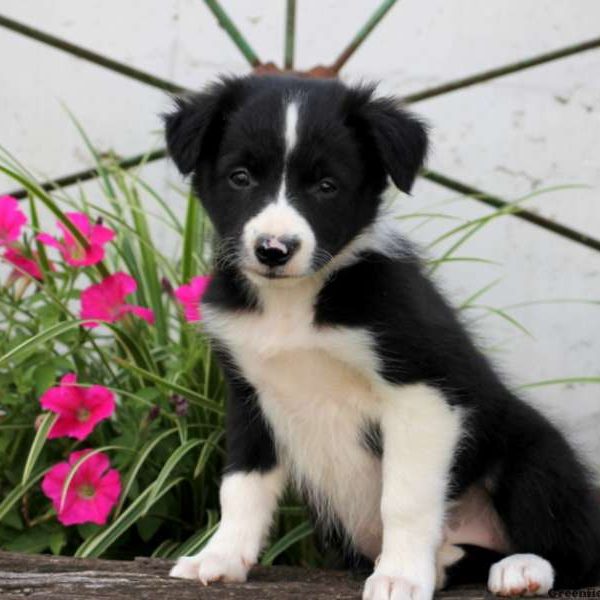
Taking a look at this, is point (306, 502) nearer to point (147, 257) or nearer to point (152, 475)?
point (152, 475)

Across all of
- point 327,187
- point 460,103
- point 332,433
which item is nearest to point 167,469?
point 332,433

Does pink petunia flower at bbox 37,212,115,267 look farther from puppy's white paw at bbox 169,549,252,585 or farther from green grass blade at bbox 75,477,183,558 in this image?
puppy's white paw at bbox 169,549,252,585

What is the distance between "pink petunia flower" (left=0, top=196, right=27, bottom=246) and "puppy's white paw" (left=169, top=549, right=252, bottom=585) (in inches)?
56.4

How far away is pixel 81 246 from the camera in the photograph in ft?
12.8

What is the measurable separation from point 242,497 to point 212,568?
0.72 ft

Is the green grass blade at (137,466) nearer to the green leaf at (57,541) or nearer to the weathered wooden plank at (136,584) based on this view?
the green leaf at (57,541)

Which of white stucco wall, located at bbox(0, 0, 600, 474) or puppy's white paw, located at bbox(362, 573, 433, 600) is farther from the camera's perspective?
white stucco wall, located at bbox(0, 0, 600, 474)

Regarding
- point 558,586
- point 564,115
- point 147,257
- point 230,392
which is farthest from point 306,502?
point 564,115

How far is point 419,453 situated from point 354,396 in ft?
0.77

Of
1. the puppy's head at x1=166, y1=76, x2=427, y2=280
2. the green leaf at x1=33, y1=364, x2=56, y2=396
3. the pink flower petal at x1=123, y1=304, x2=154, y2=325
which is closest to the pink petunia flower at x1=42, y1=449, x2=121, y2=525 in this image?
the green leaf at x1=33, y1=364, x2=56, y2=396

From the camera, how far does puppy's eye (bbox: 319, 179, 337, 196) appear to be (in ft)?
9.46

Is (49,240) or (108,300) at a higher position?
(49,240)

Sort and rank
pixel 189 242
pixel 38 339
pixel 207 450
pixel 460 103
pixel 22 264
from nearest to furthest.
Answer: pixel 38 339 < pixel 207 450 < pixel 22 264 < pixel 189 242 < pixel 460 103

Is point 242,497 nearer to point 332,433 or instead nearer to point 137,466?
point 332,433
